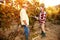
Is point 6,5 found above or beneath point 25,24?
above

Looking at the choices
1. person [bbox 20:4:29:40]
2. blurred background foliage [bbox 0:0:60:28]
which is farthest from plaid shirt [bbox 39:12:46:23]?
person [bbox 20:4:29:40]

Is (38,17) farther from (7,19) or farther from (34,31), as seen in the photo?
(7,19)

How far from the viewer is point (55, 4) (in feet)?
6.98

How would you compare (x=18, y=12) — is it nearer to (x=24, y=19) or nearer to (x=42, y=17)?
(x=24, y=19)

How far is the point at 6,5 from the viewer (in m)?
2.18

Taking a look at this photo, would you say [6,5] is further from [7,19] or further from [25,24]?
[25,24]

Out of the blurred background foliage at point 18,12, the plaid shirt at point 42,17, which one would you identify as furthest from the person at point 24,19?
the plaid shirt at point 42,17

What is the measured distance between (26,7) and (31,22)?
0.20m

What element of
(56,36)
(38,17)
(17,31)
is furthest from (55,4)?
(17,31)

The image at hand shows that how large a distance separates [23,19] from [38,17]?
19cm

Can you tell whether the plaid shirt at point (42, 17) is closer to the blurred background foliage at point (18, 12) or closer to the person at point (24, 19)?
the blurred background foliage at point (18, 12)

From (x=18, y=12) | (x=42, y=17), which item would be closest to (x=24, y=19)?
(x=18, y=12)

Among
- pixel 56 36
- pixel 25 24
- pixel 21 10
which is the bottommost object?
pixel 56 36

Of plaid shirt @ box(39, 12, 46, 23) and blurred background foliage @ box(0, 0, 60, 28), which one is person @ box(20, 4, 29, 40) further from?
plaid shirt @ box(39, 12, 46, 23)
